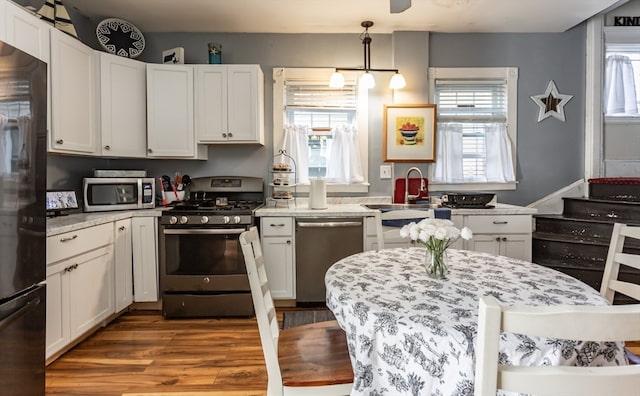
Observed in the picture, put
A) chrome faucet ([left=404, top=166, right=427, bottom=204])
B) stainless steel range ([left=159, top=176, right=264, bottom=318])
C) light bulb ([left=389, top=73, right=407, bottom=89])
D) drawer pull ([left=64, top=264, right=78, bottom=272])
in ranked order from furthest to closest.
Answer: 1. chrome faucet ([left=404, top=166, right=427, bottom=204])
2. light bulb ([left=389, top=73, right=407, bottom=89])
3. stainless steel range ([left=159, top=176, right=264, bottom=318])
4. drawer pull ([left=64, top=264, right=78, bottom=272])

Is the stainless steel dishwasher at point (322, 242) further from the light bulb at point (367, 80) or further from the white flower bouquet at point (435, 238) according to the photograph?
the white flower bouquet at point (435, 238)

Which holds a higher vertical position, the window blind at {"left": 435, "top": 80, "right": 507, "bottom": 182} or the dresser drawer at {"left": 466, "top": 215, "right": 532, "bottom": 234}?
the window blind at {"left": 435, "top": 80, "right": 507, "bottom": 182}

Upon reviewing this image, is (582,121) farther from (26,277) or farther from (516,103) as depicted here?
(26,277)

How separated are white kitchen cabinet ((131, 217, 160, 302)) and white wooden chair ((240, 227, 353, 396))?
1891 millimetres

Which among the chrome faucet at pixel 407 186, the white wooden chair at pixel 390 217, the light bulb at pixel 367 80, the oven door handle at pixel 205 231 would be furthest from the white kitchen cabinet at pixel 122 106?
the chrome faucet at pixel 407 186

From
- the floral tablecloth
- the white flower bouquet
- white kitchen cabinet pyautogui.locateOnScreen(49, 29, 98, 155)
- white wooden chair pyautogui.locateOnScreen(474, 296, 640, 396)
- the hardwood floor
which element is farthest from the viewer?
white kitchen cabinet pyautogui.locateOnScreen(49, 29, 98, 155)

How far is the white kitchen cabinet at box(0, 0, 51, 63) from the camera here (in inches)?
81.7

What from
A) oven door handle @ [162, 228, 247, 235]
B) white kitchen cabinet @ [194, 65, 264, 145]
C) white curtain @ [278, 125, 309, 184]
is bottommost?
oven door handle @ [162, 228, 247, 235]

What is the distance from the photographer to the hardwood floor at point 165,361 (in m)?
2.07

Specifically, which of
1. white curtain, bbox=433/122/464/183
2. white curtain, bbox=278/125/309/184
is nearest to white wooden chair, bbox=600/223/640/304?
white curtain, bbox=433/122/464/183

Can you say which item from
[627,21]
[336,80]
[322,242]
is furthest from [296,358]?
[627,21]

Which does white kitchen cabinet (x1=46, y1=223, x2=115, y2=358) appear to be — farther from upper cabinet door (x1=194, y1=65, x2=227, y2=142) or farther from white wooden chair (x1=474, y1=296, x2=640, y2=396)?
white wooden chair (x1=474, y1=296, x2=640, y2=396)

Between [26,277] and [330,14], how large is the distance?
2911 millimetres

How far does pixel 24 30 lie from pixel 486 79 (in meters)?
3.79
